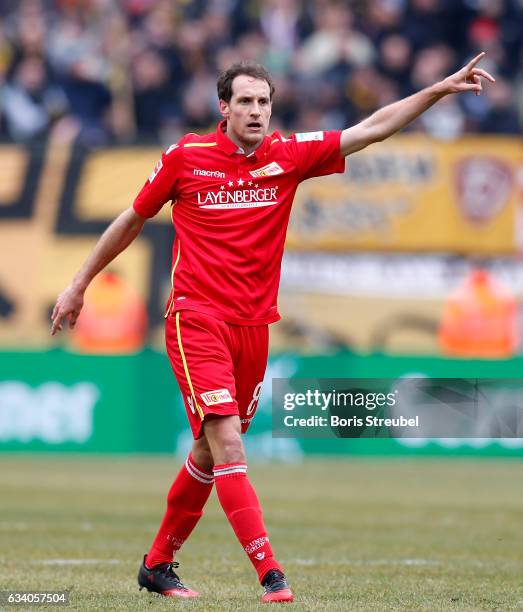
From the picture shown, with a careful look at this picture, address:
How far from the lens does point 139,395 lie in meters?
17.3

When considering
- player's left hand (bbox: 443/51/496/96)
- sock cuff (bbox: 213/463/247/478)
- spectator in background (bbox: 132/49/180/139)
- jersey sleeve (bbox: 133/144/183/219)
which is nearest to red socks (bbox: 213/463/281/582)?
sock cuff (bbox: 213/463/247/478)

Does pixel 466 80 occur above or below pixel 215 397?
above

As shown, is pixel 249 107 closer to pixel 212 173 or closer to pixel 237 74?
pixel 237 74

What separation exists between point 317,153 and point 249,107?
401 millimetres

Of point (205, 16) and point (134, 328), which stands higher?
point (205, 16)

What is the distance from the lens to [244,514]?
6664mm

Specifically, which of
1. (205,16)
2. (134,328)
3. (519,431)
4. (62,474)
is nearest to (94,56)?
(205,16)

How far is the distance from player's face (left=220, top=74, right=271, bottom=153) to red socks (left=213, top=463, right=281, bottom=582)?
146 cm

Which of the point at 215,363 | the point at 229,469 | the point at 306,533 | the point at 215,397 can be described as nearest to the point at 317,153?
the point at 215,363

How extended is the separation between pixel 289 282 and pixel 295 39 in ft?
13.0

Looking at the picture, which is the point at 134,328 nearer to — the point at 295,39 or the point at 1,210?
the point at 1,210

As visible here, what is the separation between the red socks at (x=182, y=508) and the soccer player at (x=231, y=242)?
9 centimetres

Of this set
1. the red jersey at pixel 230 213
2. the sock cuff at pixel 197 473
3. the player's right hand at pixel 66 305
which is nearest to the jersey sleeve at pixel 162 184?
the red jersey at pixel 230 213

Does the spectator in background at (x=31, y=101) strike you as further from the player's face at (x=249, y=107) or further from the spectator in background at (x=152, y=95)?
the player's face at (x=249, y=107)
